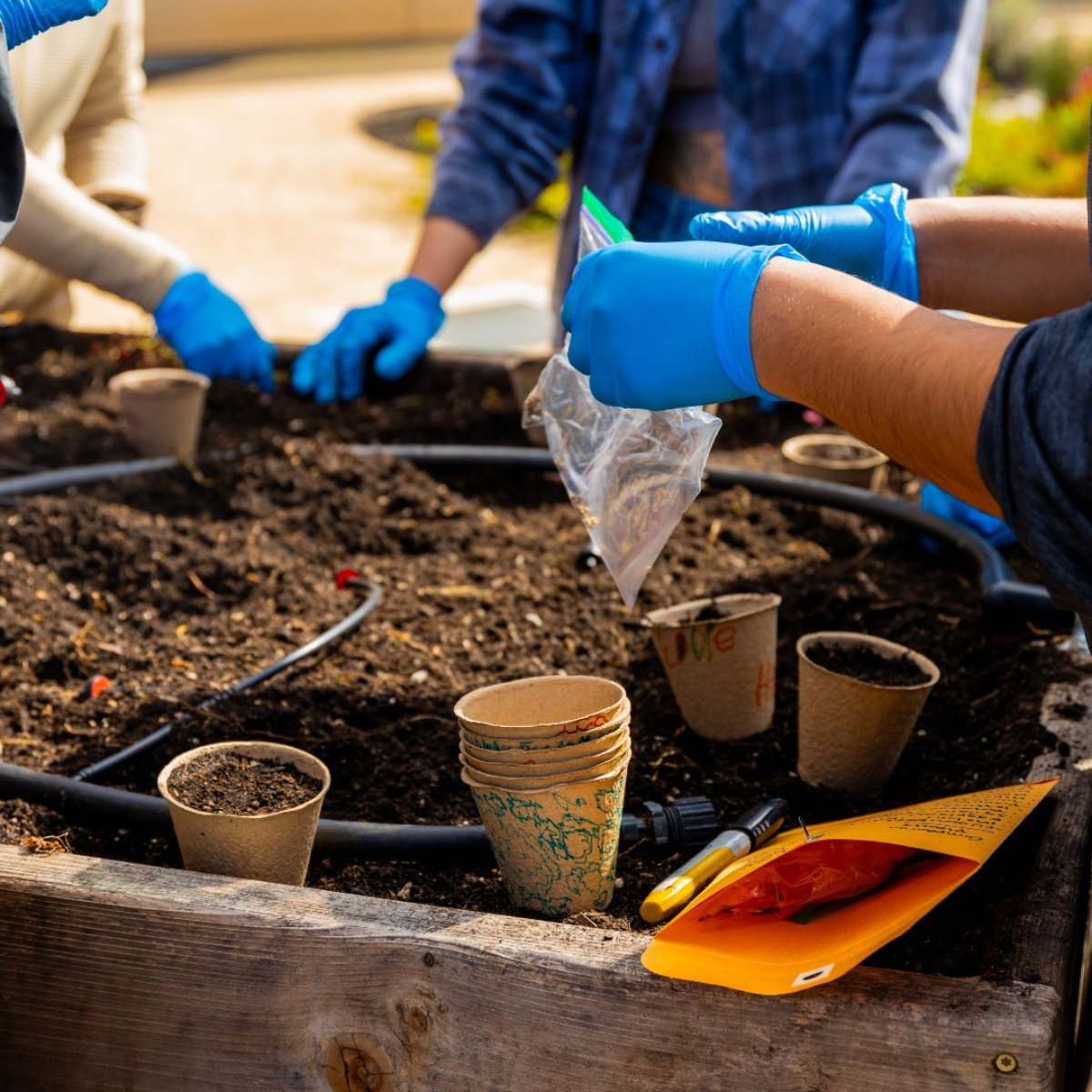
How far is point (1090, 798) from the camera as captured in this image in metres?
1.42

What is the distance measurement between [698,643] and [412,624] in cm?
56

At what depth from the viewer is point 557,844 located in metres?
1.25

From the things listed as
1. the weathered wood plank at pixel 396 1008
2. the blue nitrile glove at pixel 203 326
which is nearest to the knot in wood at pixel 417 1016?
the weathered wood plank at pixel 396 1008

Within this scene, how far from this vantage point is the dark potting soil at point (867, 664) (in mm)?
1560

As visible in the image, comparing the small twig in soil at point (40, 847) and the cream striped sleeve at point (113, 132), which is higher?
the cream striped sleeve at point (113, 132)

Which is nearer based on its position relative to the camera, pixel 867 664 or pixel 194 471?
pixel 867 664

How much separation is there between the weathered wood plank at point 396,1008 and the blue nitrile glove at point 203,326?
172 centimetres

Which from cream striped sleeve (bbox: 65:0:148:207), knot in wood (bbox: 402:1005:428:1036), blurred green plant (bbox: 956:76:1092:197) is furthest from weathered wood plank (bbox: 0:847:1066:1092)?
blurred green plant (bbox: 956:76:1092:197)

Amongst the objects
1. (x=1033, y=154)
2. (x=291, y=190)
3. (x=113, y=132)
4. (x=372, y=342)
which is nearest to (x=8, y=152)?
(x=372, y=342)

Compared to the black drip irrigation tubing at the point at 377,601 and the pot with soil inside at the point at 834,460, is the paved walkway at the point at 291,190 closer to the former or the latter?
the black drip irrigation tubing at the point at 377,601

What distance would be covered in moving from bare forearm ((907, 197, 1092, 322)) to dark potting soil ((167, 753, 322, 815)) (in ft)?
3.49

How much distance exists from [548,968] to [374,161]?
8.38 m

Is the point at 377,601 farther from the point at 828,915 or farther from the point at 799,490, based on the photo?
the point at 828,915

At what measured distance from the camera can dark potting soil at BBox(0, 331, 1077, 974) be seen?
1528 mm
